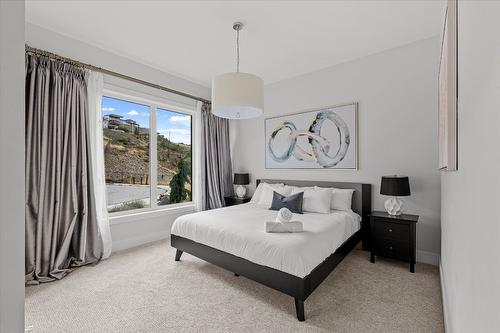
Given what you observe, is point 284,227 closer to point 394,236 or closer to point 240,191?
point 394,236

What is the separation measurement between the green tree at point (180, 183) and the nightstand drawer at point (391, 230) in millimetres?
3238

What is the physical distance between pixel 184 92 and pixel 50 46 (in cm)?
188

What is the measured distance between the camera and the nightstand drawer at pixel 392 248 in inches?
106

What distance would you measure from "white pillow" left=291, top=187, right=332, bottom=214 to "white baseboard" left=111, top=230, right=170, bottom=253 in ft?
7.89

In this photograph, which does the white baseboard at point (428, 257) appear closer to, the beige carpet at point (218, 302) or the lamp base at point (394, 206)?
the beige carpet at point (218, 302)

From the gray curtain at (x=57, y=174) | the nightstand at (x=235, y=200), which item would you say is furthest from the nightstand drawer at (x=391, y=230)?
the gray curtain at (x=57, y=174)

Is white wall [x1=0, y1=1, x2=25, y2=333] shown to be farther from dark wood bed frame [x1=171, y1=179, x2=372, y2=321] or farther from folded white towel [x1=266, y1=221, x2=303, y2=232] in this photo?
folded white towel [x1=266, y1=221, x2=303, y2=232]

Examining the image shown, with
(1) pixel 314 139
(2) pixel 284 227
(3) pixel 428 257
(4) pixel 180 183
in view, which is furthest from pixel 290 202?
(4) pixel 180 183

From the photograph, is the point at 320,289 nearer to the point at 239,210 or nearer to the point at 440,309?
the point at 440,309

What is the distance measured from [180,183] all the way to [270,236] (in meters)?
2.71

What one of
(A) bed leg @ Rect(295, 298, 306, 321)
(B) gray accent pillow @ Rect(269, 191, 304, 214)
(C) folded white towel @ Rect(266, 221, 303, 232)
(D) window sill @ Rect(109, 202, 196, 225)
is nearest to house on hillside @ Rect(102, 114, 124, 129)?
(D) window sill @ Rect(109, 202, 196, 225)

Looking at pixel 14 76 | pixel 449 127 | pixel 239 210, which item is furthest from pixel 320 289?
pixel 14 76

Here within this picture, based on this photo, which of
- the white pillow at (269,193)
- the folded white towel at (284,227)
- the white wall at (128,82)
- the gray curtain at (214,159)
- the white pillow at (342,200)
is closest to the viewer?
the folded white towel at (284,227)

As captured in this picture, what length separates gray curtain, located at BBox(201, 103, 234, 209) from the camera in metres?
4.46
